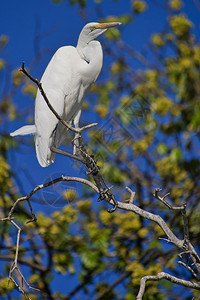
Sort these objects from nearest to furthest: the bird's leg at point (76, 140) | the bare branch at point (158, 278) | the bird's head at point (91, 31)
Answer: the bare branch at point (158, 278)
the bird's leg at point (76, 140)
the bird's head at point (91, 31)

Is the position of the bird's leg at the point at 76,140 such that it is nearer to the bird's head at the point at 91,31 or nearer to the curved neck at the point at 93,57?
the curved neck at the point at 93,57

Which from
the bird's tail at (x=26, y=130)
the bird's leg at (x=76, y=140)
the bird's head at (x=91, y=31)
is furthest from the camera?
the bird's tail at (x=26, y=130)

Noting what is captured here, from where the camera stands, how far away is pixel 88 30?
235 cm

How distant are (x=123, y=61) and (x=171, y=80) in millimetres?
460

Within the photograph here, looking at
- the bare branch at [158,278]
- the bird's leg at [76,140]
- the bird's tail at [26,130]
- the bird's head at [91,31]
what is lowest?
the bare branch at [158,278]

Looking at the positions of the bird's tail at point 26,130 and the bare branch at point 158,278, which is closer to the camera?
the bare branch at point 158,278

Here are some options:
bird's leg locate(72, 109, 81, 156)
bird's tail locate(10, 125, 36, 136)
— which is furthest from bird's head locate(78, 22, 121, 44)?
bird's tail locate(10, 125, 36, 136)

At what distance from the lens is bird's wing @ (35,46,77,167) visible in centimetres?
233

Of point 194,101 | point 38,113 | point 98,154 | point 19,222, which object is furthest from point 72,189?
point 194,101

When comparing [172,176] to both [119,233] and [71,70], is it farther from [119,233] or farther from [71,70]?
[71,70]

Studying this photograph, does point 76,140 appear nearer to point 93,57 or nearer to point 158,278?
point 93,57

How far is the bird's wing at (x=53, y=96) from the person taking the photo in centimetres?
233

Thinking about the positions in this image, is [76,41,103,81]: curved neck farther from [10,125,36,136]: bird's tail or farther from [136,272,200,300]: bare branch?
[136,272,200,300]: bare branch

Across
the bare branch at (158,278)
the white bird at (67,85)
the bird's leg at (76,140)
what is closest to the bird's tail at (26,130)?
the white bird at (67,85)
